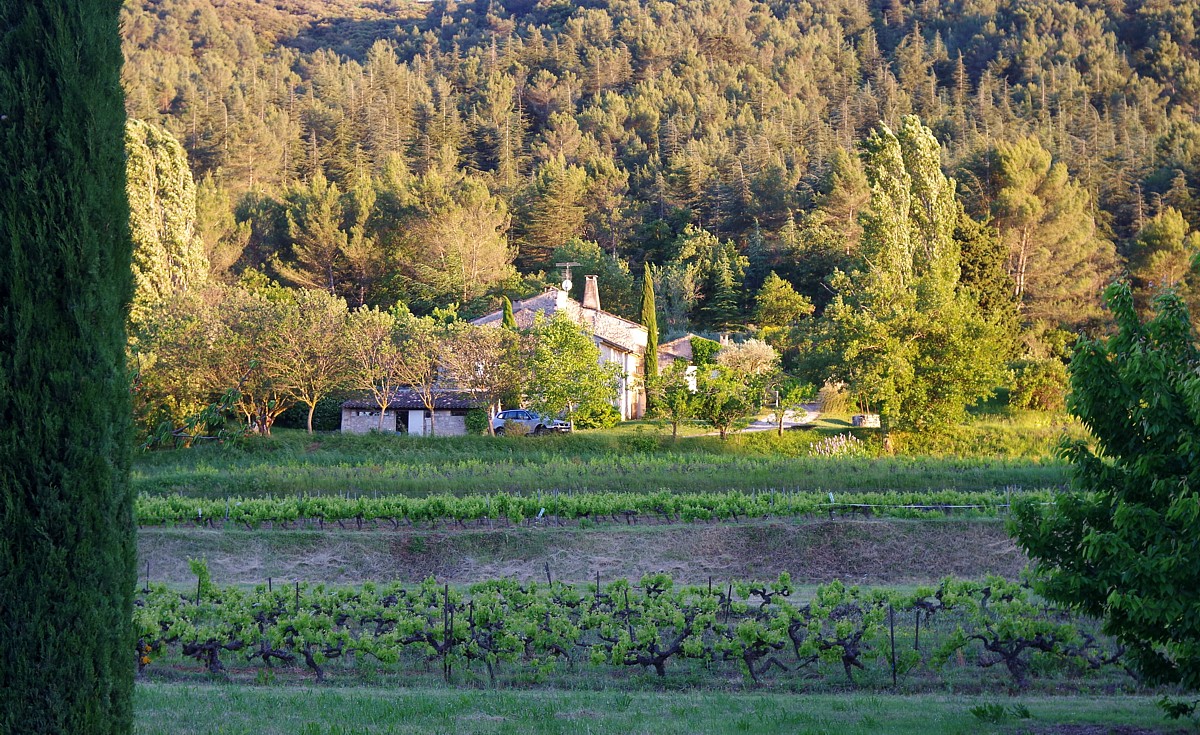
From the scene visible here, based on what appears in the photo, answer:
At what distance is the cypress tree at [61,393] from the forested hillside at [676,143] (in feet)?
144

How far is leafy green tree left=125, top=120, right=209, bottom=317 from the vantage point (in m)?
48.2

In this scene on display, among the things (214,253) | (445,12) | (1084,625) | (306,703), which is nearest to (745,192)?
(214,253)

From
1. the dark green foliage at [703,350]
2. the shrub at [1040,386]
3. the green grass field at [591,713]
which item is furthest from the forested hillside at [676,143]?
the green grass field at [591,713]

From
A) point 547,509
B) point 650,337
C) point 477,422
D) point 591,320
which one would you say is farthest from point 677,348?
point 547,509

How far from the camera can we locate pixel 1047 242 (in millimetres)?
59719

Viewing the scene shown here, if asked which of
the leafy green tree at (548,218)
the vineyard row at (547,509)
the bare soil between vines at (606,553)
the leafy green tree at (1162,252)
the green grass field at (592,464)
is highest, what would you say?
the leafy green tree at (548,218)

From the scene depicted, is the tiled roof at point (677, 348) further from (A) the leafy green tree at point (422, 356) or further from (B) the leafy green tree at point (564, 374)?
(A) the leafy green tree at point (422, 356)

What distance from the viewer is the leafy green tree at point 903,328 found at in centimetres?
4172

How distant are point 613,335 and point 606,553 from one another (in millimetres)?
29831

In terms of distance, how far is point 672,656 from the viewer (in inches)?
537

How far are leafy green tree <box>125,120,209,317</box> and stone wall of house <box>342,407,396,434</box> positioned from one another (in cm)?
1020

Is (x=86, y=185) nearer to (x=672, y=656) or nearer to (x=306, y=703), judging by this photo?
(x=306, y=703)

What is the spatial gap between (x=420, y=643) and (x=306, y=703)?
128 inches

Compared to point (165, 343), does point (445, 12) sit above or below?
above
